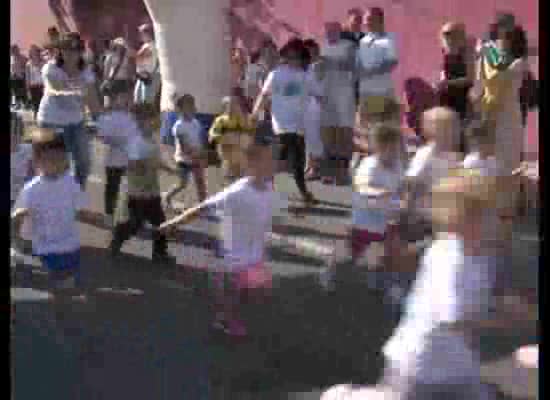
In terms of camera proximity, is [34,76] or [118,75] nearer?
[118,75]

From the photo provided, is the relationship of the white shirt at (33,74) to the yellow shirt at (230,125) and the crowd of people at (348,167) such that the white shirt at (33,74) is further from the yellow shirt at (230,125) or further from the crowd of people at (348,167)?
the yellow shirt at (230,125)

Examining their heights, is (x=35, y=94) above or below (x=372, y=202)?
above

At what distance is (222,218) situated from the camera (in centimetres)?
579

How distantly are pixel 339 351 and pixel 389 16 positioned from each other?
7.28 m

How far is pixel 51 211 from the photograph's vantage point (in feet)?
20.6

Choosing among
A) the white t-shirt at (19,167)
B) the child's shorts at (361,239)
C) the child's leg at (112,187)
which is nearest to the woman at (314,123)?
the child's leg at (112,187)

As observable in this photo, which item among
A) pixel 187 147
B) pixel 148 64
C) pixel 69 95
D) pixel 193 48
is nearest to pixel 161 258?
pixel 187 147

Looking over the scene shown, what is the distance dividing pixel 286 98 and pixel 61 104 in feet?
6.11

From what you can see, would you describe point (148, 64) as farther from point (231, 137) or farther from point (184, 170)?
point (231, 137)

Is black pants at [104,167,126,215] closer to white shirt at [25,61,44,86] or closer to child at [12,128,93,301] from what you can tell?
child at [12,128,93,301]

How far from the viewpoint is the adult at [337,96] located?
33.4 ft

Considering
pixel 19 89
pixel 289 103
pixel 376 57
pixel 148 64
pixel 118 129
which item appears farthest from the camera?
pixel 19 89

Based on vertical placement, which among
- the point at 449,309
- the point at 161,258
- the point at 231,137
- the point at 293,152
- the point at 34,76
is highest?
the point at 34,76
